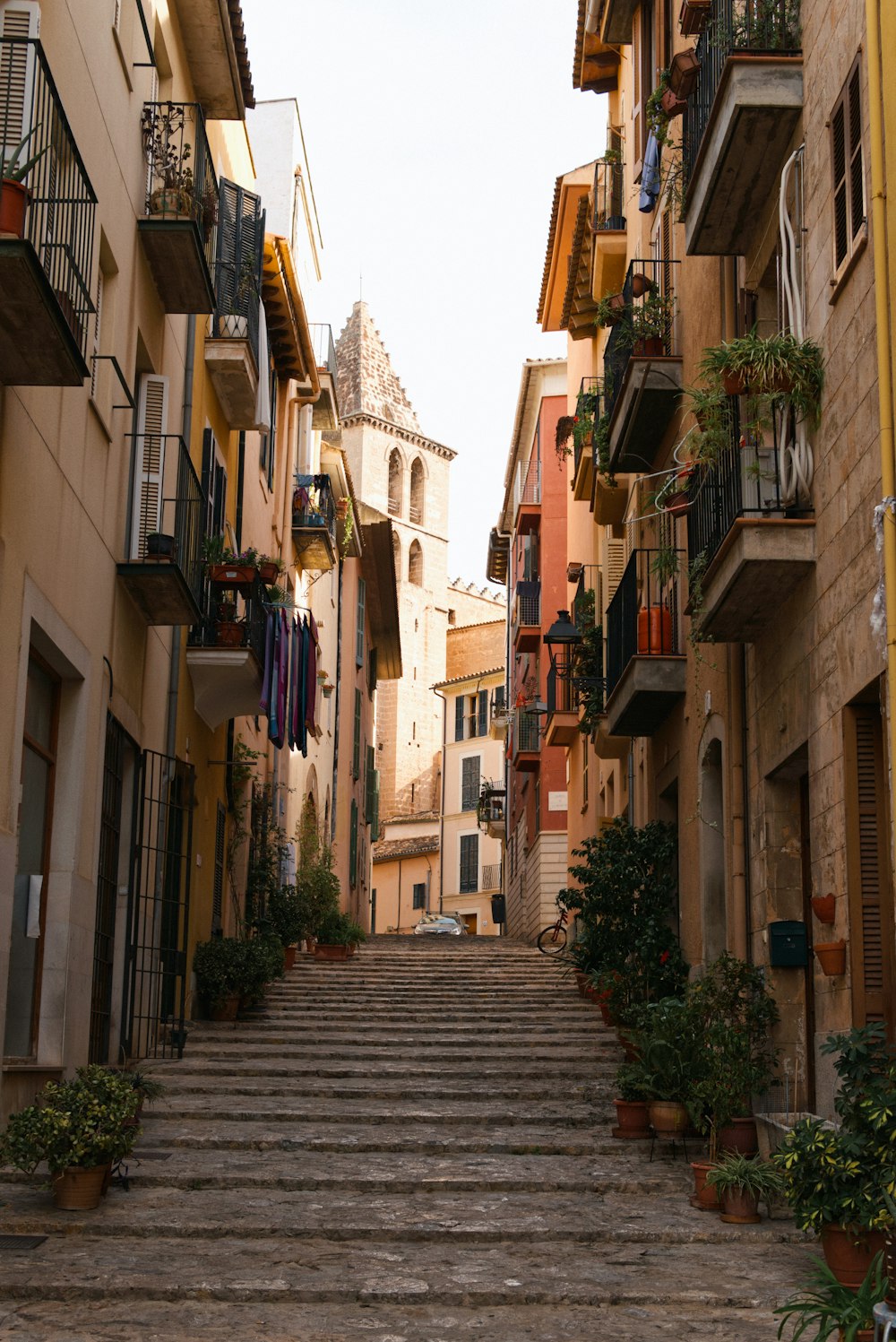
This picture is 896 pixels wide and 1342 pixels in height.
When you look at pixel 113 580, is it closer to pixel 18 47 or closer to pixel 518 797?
pixel 18 47

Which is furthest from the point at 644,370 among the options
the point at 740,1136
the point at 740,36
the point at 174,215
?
the point at 740,1136

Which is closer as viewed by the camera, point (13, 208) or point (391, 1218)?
point (13, 208)

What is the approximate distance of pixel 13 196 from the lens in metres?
8.27

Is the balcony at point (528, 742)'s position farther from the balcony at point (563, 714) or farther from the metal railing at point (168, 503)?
the metal railing at point (168, 503)

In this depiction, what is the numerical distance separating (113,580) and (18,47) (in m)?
4.88

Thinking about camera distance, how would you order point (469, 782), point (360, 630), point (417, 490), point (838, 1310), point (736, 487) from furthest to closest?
point (417, 490) < point (469, 782) < point (360, 630) < point (736, 487) < point (838, 1310)

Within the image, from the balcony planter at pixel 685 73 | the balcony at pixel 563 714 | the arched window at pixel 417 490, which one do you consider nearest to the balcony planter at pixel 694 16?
the balcony planter at pixel 685 73

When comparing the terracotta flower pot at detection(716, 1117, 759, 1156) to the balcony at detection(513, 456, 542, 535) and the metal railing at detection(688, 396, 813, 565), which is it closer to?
the metal railing at detection(688, 396, 813, 565)

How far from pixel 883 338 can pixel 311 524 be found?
19.4 meters

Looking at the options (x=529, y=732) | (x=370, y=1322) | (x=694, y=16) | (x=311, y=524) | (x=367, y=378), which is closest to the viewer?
(x=370, y=1322)

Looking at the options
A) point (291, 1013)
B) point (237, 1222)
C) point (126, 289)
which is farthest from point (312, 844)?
point (237, 1222)

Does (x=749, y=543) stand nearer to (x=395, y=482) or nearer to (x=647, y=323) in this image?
(x=647, y=323)

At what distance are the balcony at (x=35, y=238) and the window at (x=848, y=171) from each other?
4211 mm

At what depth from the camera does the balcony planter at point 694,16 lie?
12.8 metres
